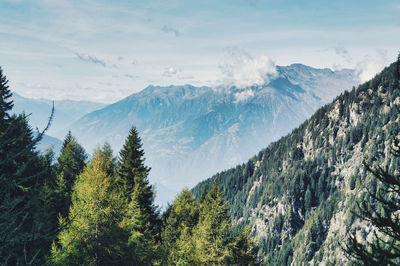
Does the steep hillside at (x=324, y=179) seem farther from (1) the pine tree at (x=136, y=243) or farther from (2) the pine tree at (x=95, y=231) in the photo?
(2) the pine tree at (x=95, y=231)

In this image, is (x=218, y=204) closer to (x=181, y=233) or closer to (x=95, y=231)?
(x=181, y=233)

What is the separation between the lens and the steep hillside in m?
136

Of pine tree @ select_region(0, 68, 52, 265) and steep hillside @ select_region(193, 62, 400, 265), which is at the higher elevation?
pine tree @ select_region(0, 68, 52, 265)

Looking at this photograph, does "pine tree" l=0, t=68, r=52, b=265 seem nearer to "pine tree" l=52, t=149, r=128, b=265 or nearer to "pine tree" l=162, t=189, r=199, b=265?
"pine tree" l=52, t=149, r=128, b=265

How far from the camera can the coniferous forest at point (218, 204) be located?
26.2 feet

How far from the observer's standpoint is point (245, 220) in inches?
7426

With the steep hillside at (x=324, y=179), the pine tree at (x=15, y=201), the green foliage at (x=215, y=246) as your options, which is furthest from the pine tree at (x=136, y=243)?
the steep hillside at (x=324, y=179)

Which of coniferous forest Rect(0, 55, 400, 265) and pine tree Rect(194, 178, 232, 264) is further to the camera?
pine tree Rect(194, 178, 232, 264)

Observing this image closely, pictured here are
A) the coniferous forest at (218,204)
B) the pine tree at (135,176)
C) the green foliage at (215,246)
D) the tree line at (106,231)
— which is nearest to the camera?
the coniferous forest at (218,204)

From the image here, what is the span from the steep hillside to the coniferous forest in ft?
2.02

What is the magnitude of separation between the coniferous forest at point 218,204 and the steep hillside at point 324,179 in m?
0.62

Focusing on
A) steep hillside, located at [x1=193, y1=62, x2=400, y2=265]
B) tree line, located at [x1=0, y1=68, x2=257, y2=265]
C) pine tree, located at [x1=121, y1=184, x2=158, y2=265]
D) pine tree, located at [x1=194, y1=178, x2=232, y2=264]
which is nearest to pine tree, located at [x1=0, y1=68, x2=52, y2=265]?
tree line, located at [x1=0, y1=68, x2=257, y2=265]

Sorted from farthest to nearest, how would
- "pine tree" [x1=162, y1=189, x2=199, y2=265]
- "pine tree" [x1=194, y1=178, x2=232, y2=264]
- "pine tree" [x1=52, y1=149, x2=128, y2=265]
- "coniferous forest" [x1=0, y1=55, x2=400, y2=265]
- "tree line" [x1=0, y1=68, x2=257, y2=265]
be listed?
"pine tree" [x1=162, y1=189, x2=199, y2=265]
"pine tree" [x1=194, y1=178, x2=232, y2=264]
"tree line" [x1=0, y1=68, x2=257, y2=265]
"pine tree" [x1=52, y1=149, x2=128, y2=265]
"coniferous forest" [x1=0, y1=55, x2=400, y2=265]

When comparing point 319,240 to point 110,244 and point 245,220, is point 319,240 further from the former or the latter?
point 110,244
